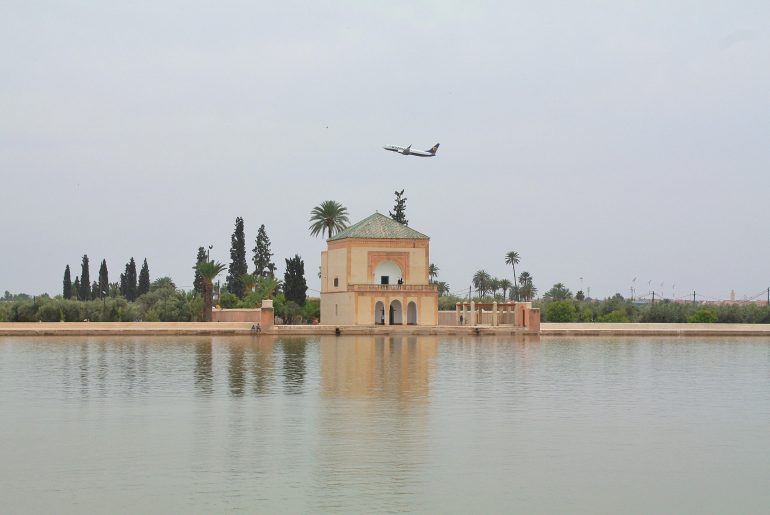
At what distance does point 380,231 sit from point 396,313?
3.77 meters

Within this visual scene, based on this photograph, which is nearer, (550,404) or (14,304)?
(550,404)

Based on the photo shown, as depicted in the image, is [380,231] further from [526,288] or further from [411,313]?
[526,288]

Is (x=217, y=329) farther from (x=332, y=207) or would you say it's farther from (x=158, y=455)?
(x=158, y=455)

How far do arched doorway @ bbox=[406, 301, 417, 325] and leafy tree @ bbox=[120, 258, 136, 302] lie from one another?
21.8 metres

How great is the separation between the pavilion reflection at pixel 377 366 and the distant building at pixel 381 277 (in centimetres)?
572

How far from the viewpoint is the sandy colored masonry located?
4000 cm

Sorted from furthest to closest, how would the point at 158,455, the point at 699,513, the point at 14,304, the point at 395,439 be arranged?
the point at 14,304 < the point at 395,439 < the point at 158,455 < the point at 699,513

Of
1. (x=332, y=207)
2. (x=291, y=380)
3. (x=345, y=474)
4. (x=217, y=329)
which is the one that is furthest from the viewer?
(x=332, y=207)

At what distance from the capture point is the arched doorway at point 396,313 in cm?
4588

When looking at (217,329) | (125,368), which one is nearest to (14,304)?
(217,329)

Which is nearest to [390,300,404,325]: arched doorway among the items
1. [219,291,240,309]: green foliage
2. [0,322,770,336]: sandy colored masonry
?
[0,322,770,336]: sandy colored masonry

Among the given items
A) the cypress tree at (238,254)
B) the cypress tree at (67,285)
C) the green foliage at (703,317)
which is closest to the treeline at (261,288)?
the cypress tree at (238,254)

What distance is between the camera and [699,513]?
30.8 feet

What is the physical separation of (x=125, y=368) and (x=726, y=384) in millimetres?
13264
